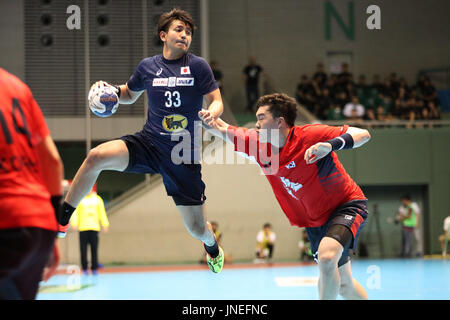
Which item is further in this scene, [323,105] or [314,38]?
[314,38]

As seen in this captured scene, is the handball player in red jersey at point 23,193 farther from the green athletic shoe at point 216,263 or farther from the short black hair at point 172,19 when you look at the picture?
the green athletic shoe at point 216,263

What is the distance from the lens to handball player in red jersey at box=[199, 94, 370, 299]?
18.9 ft

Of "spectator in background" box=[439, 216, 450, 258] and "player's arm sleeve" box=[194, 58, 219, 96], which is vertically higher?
"player's arm sleeve" box=[194, 58, 219, 96]

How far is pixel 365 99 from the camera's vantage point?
2095 centimetres

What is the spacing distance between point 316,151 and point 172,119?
5.10 ft

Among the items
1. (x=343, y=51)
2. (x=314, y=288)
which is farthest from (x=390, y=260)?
(x=343, y=51)

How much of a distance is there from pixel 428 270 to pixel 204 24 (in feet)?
35.2

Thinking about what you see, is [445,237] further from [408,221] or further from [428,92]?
[428,92]

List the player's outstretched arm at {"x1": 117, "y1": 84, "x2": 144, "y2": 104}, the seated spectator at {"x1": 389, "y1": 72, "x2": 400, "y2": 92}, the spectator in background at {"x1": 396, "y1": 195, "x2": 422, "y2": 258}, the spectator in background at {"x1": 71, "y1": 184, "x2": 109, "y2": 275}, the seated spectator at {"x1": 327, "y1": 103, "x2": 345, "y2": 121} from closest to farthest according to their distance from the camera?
the player's outstretched arm at {"x1": 117, "y1": 84, "x2": 144, "y2": 104}
the spectator in background at {"x1": 71, "y1": 184, "x2": 109, "y2": 275}
the spectator in background at {"x1": 396, "y1": 195, "x2": 422, "y2": 258}
the seated spectator at {"x1": 327, "y1": 103, "x2": 345, "y2": 121}
the seated spectator at {"x1": 389, "y1": 72, "x2": 400, "y2": 92}

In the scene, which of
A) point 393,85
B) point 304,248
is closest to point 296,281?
point 304,248

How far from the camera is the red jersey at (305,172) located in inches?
227

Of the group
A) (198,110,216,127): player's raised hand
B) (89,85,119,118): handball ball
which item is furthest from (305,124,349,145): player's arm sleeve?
(89,85,119,118): handball ball

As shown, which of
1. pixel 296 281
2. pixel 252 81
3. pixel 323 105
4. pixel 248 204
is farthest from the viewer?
pixel 252 81

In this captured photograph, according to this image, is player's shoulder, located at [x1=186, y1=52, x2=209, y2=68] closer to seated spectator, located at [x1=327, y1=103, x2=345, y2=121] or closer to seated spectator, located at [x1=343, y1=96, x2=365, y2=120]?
seated spectator, located at [x1=343, y1=96, x2=365, y2=120]
